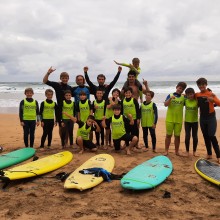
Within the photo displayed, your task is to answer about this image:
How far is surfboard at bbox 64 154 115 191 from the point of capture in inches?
161

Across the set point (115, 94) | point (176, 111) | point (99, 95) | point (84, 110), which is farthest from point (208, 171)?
point (84, 110)

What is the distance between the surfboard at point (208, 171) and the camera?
4418 millimetres

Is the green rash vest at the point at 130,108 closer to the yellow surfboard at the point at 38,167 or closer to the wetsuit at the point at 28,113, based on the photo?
the yellow surfboard at the point at 38,167

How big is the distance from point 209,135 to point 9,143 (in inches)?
226

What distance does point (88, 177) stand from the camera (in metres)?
4.46

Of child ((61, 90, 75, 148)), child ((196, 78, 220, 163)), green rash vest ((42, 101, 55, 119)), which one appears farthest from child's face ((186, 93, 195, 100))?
green rash vest ((42, 101, 55, 119))

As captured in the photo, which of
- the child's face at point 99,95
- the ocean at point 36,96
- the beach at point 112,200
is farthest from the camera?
the ocean at point 36,96

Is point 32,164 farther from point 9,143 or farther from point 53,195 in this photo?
point 9,143

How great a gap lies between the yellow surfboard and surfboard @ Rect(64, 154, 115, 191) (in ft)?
1.85

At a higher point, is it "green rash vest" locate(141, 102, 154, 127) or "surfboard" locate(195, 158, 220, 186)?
"green rash vest" locate(141, 102, 154, 127)

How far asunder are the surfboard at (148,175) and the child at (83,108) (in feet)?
7.08

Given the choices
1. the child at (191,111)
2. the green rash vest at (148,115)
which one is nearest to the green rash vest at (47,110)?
the green rash vest at (148,115)

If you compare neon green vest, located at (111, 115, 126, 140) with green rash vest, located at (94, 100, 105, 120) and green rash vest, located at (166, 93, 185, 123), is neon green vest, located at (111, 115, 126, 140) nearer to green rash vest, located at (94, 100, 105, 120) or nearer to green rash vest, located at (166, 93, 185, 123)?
green rash vest, located at (94, 100, 105, 120)

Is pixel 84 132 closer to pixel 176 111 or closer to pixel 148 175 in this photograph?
pixel 176 111
